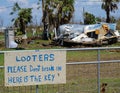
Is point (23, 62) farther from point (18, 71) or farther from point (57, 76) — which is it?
point (57, 76)

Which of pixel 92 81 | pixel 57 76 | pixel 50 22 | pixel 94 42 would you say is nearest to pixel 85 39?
pixel 94 42

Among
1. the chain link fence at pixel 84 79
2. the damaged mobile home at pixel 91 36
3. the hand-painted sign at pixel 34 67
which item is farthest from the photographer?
the damaged mobile home at pixel 91 36

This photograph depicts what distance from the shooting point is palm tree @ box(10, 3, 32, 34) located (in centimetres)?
6450

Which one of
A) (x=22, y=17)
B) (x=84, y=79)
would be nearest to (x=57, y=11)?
(x=22, y=17)

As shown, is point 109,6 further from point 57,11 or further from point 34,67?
point 34,67

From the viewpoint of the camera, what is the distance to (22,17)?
64688 mm

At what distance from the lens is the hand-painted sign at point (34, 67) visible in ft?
31.3

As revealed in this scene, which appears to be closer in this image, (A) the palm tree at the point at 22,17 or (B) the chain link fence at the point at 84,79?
(B) the chain link fence at the point at 84,79

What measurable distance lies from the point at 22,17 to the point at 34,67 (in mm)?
55406

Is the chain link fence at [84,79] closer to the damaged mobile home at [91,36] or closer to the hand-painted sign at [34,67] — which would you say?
the hand-painted sign at [34,67]

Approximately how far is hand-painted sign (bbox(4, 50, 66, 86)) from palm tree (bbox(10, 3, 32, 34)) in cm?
Result: 5463

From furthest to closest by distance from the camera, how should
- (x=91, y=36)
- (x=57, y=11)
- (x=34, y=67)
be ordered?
(x=57, y=11), (x=91, y=36), (x=34, y=67)

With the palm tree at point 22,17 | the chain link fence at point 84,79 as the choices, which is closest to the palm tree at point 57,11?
the palm tree at point 22,17

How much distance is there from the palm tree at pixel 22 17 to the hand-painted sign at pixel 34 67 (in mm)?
54627
